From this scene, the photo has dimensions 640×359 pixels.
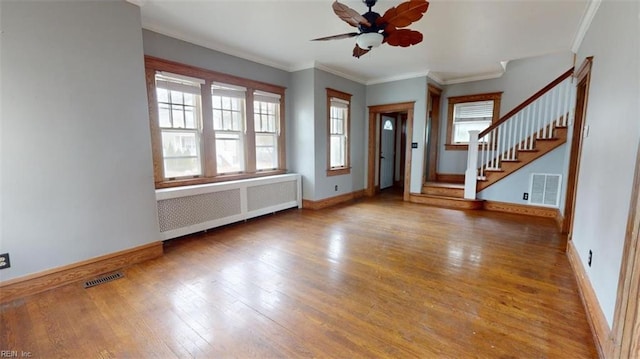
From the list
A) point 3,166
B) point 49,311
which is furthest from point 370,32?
point 49,311

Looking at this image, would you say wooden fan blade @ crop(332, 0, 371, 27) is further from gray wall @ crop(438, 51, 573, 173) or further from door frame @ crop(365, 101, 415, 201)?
gray wall @ crop(438, 51, 573, 173)

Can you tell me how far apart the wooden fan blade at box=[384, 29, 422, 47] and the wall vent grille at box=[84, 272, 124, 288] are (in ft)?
11.4

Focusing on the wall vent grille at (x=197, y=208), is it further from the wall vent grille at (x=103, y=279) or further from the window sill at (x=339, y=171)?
the window sill at (x=339, y=171)

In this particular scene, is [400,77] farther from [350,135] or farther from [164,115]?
[164,115]

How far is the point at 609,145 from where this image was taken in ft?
6.64

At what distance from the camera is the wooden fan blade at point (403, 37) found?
2.63 metres

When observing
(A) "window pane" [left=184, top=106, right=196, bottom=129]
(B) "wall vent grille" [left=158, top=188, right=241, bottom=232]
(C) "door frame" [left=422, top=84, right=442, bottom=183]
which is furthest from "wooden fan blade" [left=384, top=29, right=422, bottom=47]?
(C) "door frame" [left=422, top=84, right=442, bottom=183]

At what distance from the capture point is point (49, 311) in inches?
81.4

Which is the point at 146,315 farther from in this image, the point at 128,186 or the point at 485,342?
the point at 485,342

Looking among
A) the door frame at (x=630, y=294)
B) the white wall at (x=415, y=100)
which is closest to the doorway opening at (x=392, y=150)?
the white wall at (x=415, y=100)

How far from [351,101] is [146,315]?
5.15 m

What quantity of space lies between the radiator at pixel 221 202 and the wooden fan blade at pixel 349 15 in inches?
109

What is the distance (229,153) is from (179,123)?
0.88m

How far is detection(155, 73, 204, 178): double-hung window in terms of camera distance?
11.6ft
